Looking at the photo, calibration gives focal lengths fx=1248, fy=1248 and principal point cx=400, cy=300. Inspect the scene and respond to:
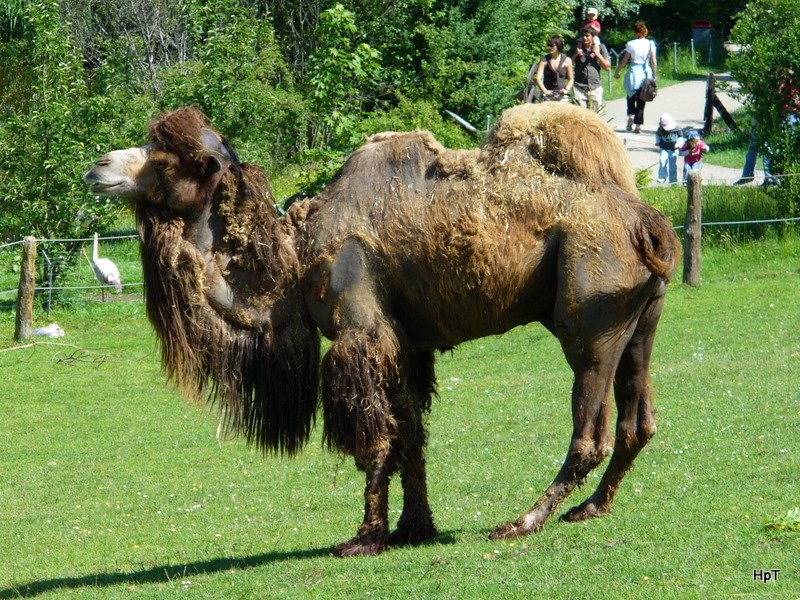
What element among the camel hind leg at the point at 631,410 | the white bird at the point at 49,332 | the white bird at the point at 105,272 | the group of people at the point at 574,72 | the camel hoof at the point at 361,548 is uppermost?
the group of people at the point at 574,72

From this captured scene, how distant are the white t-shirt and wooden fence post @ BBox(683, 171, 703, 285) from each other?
637 centimetres

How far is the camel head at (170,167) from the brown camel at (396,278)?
0.04 feet

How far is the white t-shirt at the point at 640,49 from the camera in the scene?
25609mm

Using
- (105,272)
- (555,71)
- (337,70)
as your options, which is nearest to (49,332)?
(105,272)

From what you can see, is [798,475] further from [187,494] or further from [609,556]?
[187,494]

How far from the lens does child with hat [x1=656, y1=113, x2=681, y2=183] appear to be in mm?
25344

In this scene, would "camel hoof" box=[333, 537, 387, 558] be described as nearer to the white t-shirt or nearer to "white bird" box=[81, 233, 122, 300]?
"white bird" box=[81, 233, 122, 300]

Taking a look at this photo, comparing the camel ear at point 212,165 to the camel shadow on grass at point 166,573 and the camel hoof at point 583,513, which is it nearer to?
the camel shadow on grass at point 166,573

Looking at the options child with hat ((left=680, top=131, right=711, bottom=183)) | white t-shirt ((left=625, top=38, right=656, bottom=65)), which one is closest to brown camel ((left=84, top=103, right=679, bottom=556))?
child with hat ((left=680, top=131, right=711, bottom=183))

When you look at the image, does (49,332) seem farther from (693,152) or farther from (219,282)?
(219,282)

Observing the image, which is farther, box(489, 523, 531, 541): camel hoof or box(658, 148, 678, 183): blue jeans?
box(658, 148, 678, 183): blue jeans

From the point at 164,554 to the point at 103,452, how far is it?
201 inches

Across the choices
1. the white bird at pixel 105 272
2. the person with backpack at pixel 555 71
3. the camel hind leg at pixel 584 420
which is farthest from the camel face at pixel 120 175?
the person with backpack at pixel 555 71

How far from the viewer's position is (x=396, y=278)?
25.1 ft
